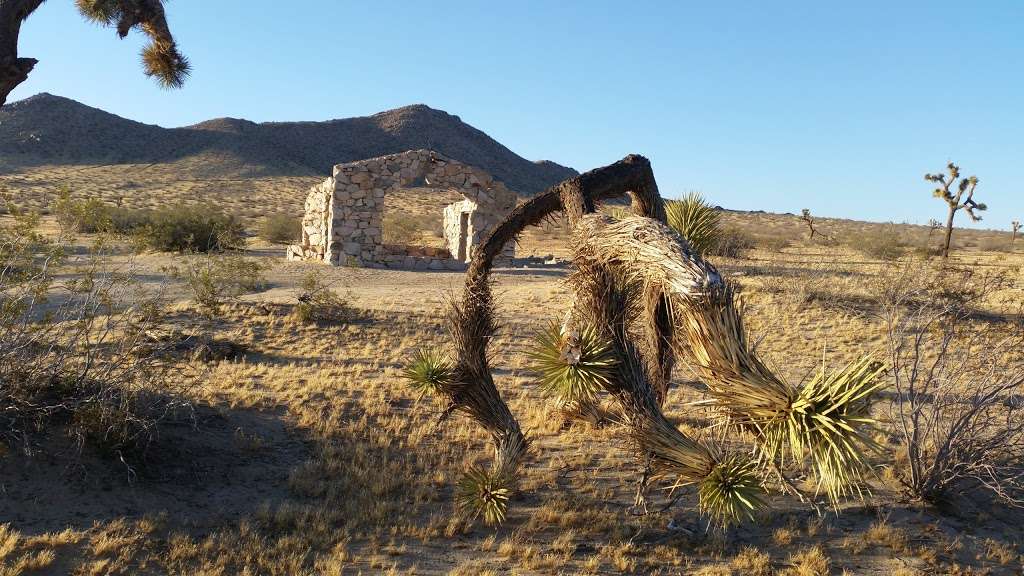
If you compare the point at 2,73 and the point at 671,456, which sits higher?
the point at 2,73

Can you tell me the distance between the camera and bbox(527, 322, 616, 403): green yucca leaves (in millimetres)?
4961

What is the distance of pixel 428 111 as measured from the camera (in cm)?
8262

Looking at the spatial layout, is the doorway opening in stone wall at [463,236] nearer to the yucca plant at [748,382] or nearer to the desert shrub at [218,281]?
the desert shrub at [218,281]

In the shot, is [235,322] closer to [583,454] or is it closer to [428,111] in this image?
[583,454]

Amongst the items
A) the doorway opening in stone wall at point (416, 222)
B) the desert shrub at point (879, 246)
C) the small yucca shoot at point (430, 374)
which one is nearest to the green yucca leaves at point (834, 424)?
the small yucca shoot at point (430, 374)

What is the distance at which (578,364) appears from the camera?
501 centimetres

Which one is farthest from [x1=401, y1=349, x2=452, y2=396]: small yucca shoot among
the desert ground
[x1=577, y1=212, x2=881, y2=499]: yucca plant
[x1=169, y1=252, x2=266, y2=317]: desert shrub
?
[x1=169, y1=252, x2=266, y2=317]: desert shrub

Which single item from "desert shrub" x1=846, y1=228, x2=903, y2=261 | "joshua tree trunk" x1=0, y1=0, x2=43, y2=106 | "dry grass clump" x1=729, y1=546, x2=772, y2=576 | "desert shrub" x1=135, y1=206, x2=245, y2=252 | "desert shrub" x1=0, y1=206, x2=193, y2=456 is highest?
"joshua tree trunk" x1=0, y1=0, x2=43, y2=106

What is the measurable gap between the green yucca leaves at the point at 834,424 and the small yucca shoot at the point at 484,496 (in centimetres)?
261

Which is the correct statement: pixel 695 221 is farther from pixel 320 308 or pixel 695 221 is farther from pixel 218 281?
pixel 218 281

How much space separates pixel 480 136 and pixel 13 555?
8049cm

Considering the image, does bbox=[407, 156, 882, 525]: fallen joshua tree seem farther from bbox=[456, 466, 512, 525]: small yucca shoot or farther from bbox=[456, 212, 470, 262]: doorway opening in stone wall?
bbox=[456, 212, 470, 262]: doorway opening in stone wall

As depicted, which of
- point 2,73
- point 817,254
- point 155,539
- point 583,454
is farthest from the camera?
point 817,254

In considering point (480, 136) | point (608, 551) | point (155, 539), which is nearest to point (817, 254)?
point (608, 551)
